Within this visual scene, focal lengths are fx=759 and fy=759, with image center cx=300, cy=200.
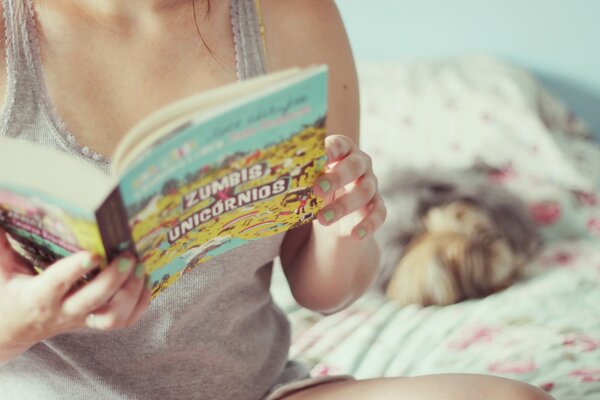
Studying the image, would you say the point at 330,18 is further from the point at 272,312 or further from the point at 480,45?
→ the point at 480,45

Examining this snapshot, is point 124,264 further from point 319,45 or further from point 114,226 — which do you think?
point 319,45

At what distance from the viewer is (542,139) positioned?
1.81 meters

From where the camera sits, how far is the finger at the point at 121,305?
580 millimetres

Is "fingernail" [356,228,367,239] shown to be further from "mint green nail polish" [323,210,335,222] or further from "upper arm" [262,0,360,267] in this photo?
"upper arm" [262,0,360,267]

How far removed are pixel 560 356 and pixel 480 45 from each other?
1.20 metres

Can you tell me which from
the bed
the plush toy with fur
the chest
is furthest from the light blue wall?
the chest

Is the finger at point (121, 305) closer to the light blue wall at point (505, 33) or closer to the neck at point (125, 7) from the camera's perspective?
the neck at point (125, 7)

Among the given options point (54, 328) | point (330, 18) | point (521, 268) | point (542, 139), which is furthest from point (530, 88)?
point (54, 328)

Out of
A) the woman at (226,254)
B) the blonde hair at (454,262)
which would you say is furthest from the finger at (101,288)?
the blonde hair at (454,262)

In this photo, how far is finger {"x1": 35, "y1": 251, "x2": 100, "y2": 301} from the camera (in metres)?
0.55

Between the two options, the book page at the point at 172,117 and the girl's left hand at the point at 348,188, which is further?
the girl's left hand at the point at 348,188

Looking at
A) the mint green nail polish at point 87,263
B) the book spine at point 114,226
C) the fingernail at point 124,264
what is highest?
the book spine at point 114,226

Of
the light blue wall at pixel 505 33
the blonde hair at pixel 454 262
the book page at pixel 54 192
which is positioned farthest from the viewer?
the light blue wall at pixel 505 33

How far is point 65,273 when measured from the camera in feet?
1.82
